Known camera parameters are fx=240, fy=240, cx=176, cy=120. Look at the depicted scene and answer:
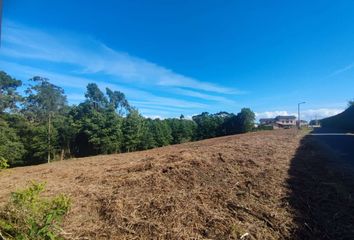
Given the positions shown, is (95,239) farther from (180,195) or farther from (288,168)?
(288,168)

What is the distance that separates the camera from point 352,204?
9.85 ft

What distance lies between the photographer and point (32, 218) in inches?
87.0

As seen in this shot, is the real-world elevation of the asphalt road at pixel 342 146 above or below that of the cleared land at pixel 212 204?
above

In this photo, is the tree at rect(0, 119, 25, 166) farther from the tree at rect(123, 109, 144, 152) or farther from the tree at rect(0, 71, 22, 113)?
the tree at rect(123, 109, 144, 152)

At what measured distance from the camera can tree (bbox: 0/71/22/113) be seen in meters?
26.7

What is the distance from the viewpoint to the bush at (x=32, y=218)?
2117 millimetres

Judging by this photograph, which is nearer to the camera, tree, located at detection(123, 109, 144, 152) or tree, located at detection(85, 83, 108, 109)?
tree, located at detection(123, 109, 144, 152)

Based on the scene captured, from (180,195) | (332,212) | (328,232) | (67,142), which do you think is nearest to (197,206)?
(180,195)

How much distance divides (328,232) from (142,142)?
96.2 feet

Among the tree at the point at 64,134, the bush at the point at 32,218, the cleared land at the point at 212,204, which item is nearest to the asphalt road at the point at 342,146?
the cleared land at the point at 212,204

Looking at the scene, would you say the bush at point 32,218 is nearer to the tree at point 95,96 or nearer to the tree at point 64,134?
the tree at point 64,134

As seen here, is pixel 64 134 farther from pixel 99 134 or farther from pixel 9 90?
pixel 9 90

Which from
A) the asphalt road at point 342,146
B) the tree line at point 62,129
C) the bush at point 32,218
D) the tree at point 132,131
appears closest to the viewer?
the bush at point 32,218

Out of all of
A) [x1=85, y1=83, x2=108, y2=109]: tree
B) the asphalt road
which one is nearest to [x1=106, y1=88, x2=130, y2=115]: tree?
[x1=85, y1=83, x2=108, y2=109]: tree
